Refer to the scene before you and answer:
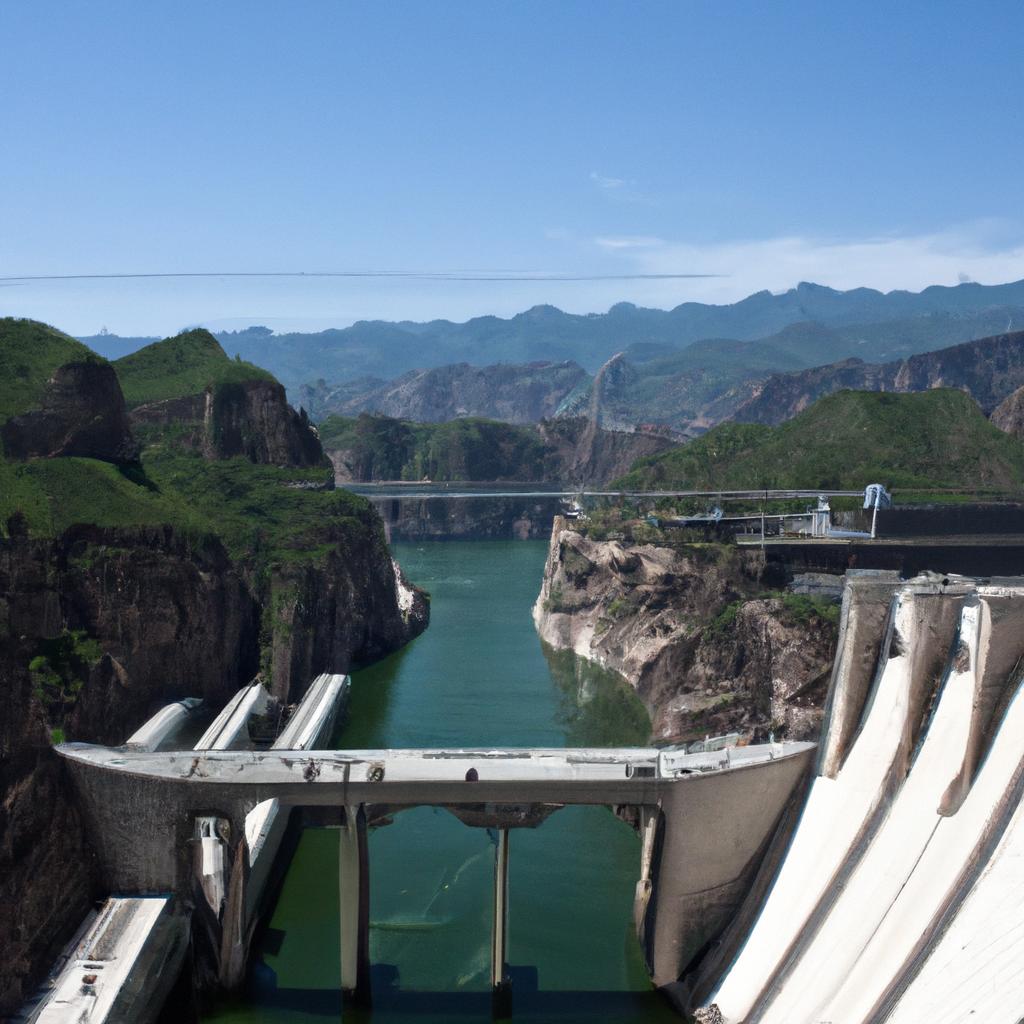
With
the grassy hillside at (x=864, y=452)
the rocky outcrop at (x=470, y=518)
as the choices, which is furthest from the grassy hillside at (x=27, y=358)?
the rocky outcrop at (x=470, y=518)

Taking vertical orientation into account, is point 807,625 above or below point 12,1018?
above

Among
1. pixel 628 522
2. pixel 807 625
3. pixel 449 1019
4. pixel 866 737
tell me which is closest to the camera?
pixel 449 1019

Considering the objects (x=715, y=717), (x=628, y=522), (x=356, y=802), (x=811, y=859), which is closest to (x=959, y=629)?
(x=811, y=859)

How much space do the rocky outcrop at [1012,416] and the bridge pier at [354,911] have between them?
253 ft

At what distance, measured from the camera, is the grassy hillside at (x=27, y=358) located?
5912cm

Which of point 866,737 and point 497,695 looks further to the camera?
point 497,695

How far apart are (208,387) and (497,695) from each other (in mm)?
43025

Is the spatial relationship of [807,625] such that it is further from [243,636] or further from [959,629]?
[243,636]

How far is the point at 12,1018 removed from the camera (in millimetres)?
30875

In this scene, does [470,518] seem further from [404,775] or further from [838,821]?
[838,821]

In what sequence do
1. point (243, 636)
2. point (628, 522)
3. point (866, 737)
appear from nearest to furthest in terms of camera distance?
point (866, 737) → point (243, 636) → point (628, 522)

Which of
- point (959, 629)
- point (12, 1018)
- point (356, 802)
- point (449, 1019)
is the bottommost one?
point (449, 1019)

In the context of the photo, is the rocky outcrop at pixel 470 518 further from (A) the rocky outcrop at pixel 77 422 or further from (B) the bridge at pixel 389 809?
(B) the bridge at pixel 389 809

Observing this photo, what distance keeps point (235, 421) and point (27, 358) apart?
111 ft
